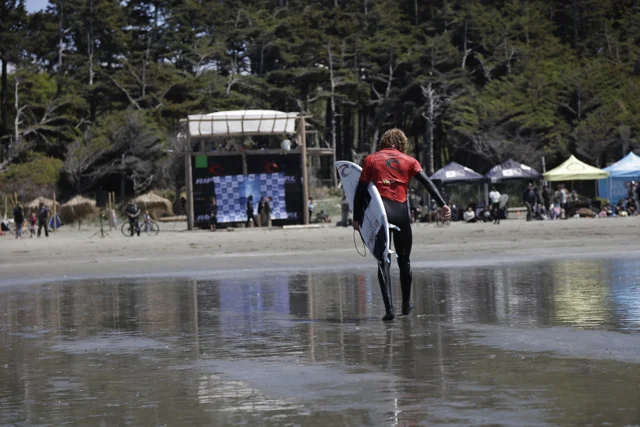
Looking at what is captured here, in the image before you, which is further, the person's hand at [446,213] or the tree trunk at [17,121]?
the tree trunk at [17,121]

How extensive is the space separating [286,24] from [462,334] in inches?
2954

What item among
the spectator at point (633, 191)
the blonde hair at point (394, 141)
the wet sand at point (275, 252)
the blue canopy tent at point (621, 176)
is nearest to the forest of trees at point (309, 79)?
the blue canopy tent at point (621, 176)

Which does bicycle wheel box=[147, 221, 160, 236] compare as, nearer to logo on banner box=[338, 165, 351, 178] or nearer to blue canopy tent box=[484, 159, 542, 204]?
blue canopy tent box=[484, 159, 542, 204]

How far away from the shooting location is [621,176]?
47.0m

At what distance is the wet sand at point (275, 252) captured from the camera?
751 inches

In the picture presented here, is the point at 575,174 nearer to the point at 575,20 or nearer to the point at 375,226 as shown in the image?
the point at 375,226

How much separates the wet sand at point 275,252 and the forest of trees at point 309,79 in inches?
1460

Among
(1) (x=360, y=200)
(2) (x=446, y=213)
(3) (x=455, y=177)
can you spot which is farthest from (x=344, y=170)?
(3) (x=455, y=177)

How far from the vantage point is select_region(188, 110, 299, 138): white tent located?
40531 millimetres

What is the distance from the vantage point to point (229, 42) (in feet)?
271

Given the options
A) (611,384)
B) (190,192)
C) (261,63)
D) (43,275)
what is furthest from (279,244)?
(261,63)

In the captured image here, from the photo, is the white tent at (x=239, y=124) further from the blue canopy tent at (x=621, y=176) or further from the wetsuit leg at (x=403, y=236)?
the wetsuit leg at (x=403, y=236)

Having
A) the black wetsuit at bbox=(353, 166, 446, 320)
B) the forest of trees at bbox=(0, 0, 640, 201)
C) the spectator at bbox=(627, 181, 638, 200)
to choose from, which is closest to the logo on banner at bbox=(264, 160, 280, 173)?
the spectator at bbox=(627, 181, 638, 200)

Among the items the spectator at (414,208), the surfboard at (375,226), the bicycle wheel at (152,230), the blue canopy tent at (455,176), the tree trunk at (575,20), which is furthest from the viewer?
the tree trunk at (575,20)
